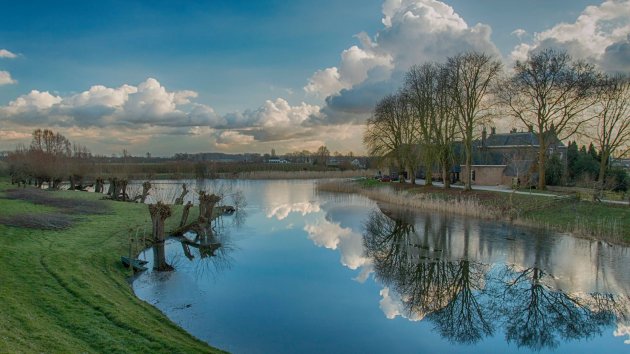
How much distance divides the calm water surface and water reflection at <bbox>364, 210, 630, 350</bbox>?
0.13 feet

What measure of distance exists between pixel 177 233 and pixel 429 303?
1228 centimetres

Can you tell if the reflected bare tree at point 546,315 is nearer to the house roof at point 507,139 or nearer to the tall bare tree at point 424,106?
the tall bare tree at point 424,106

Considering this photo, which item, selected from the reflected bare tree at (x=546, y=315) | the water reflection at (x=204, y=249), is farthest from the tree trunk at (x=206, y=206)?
the reflected bare tree at (x=546, y=315)

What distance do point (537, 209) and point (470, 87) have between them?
11119 millimetres

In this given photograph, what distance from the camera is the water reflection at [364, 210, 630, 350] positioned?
9.42 m

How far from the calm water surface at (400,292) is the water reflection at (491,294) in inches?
1.5

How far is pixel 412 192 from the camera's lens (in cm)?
3497

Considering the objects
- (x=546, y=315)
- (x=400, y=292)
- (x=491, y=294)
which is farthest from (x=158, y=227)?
(x=546, y=315)

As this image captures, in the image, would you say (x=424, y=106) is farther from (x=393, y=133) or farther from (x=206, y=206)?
(x=206, y=206)

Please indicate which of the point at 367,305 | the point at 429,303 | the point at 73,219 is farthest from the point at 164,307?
the point at 73,219

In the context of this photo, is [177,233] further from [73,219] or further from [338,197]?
[338,197]

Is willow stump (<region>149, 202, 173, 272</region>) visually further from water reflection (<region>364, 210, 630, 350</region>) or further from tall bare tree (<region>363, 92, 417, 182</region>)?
tall bare tree (<region>363, 92, 417, 182</region>)

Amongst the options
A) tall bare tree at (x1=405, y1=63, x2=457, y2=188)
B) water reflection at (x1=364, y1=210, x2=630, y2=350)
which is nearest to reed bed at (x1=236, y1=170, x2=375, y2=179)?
Result: tall bare tree at (x1=405, y1=63, x2=457, y2=188)

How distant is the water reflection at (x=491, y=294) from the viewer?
9422 mm
